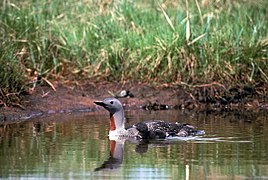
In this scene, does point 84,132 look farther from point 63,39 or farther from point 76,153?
point 63,39

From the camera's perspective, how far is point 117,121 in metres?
12.2

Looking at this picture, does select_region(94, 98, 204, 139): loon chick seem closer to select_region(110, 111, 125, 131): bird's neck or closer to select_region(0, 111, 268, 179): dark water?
select_region(110, 111, 125, 131): bird's neck

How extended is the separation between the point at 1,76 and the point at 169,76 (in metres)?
2.99

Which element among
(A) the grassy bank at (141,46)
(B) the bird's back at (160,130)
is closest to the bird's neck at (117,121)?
(B) the bird's back at (160,130)

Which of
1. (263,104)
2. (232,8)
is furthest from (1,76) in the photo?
(232,8)

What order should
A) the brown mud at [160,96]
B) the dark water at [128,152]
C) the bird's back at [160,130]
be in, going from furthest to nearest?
the brown mud at [160,96]
the bird's back at [160,130]
the dark water at [128,152]

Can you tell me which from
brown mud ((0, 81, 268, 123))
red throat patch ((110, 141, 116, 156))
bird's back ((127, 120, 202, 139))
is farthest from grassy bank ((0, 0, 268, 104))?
red throat patch ((110, 141, 116, 156))

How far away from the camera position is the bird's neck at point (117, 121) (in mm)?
12141

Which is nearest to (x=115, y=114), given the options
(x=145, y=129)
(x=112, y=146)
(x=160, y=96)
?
(x=145, y=129)

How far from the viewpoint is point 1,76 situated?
13.8 m

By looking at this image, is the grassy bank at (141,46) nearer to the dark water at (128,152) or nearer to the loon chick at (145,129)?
the dark water at (128,152)

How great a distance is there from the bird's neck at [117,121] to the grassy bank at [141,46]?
8.56ft

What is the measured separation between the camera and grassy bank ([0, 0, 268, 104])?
15.3 metres

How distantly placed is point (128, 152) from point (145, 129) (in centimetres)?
125
